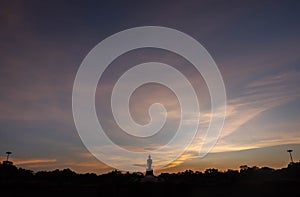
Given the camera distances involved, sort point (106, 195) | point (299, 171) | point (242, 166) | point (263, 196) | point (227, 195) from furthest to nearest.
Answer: point (242, 166)
point (299, 171)
point (227, 195)
point (263, 196)
point (106, 195)

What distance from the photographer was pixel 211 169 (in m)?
102

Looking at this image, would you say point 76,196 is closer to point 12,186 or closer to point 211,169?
point 12,186

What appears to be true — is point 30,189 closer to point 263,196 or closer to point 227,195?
point 227,195

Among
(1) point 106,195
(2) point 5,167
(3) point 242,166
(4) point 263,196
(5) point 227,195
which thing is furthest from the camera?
(3) point 242,166

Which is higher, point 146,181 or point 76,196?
point 146,181

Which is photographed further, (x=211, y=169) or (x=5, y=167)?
(x=211, y=169)

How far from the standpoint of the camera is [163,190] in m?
21.6

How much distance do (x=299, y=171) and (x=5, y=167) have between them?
70.3 m

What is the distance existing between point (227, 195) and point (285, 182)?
849 cm

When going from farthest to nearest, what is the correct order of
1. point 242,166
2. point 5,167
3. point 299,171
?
point 242,166 < point 5,167 < point 299,171

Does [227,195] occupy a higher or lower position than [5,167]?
lower

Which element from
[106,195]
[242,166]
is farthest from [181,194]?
[242,166]

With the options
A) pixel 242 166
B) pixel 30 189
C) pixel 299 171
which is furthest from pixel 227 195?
pixel 242 166

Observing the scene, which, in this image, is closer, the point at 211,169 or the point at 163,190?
the point at 163,190
